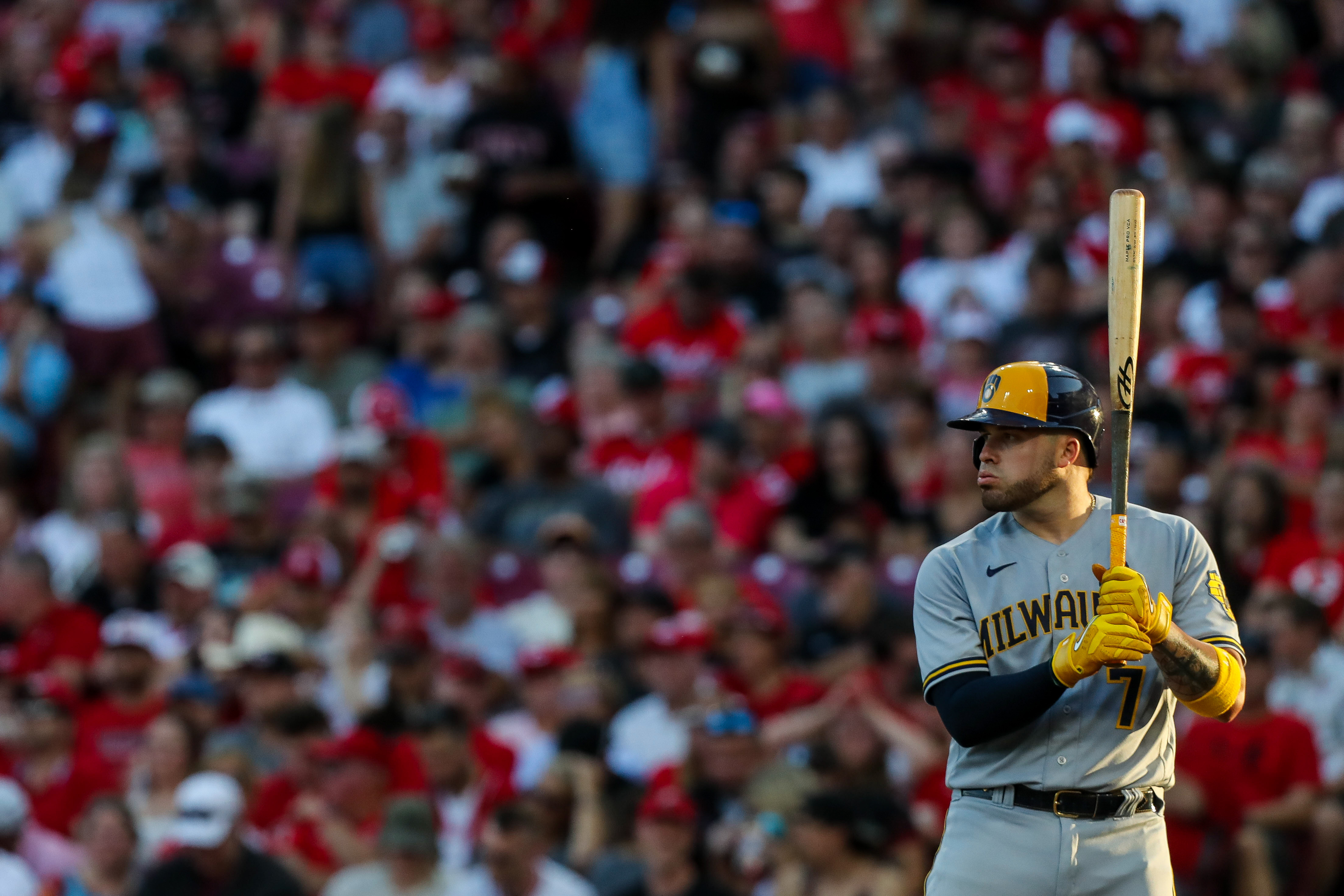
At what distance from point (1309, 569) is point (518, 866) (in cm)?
390

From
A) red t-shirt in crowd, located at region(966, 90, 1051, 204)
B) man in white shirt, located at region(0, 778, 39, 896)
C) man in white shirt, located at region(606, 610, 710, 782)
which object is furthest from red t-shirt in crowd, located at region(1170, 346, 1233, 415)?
man in white shirt, located at region(0, 778, 39, 896)

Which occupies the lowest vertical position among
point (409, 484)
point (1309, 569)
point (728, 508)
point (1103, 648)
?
point (409, 484)

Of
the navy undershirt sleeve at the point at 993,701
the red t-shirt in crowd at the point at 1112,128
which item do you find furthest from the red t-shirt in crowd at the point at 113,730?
the red t-shirt in crowd at the point at 1112,128

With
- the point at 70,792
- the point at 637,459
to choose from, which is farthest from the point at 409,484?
the point at 70,792

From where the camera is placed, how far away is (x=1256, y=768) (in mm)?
8406

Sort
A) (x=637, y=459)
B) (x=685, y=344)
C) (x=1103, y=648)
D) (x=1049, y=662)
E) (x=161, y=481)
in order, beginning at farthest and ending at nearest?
(x=685, y=344) → (x=161, y=481) → (x=637, y=459) → (x=1049, y=662) → (x=1103, y=648)

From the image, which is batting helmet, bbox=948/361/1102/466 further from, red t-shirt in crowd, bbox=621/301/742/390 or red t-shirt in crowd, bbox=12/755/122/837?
red t-shirt in crowd, bbox=621/301/742/390

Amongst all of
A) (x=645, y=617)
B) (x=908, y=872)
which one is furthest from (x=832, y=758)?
(x=645, y=617)

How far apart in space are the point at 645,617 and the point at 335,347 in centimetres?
415

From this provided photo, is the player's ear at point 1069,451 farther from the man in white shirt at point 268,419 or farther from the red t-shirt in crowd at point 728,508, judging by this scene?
the man in white shirt at point 268,419

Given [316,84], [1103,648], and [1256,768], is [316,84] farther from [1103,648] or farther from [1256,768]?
[1103,648]

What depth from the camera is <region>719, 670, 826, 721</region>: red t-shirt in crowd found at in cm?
945

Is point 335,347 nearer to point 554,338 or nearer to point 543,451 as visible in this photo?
point 554,338

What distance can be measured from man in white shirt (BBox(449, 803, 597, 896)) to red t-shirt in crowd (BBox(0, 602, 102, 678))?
3.29 meters
